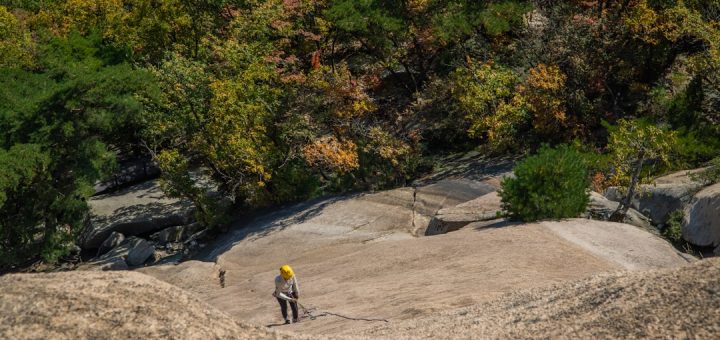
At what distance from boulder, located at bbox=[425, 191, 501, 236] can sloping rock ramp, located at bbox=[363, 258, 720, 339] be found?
9.49 metres

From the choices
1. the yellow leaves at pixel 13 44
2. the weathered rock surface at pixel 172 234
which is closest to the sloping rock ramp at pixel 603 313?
the weathered rock surface at pixel 172 234

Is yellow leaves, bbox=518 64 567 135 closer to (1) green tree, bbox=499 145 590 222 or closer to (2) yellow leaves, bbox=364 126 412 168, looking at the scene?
(2) yellow leaves, bbox=364 126 412 168

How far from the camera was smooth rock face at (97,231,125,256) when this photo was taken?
34.8 meters

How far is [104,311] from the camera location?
1142cm

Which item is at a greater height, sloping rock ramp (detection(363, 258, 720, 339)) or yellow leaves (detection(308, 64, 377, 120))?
yellow leaves (detection(308, 64, 377, 120))

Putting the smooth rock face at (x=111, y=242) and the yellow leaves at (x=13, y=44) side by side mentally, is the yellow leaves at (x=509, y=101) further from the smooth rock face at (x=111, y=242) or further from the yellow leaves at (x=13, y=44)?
the yellow leaves at (x=13, y=44)

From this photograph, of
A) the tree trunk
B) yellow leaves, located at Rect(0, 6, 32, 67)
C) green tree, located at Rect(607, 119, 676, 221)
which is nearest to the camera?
the tree trunk

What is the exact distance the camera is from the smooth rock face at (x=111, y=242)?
114ft

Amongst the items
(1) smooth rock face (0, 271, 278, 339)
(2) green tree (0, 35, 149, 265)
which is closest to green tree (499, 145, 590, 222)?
(1) smooth rock face (0, 271, 278, 339)

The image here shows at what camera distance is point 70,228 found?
32625 mm

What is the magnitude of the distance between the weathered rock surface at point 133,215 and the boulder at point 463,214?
533 inches

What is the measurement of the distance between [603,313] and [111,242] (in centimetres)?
2634

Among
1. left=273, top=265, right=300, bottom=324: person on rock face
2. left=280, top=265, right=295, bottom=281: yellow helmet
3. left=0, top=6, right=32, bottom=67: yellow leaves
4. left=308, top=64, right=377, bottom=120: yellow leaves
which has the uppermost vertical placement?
left=0, top=6, right=32, bottom=67: yellow leaves

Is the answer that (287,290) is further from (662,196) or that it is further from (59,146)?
(59,146)
